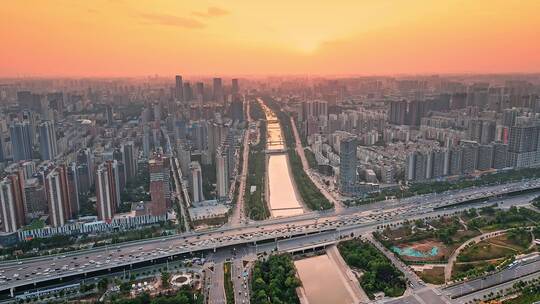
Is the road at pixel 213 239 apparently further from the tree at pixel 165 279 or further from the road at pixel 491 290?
the road at pixel 491 290

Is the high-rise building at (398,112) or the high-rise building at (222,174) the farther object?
the high-rise building at (398,112)

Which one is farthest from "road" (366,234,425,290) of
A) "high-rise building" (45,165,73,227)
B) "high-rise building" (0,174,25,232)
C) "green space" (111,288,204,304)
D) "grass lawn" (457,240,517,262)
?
"high-rise building" (0,174,25,232)

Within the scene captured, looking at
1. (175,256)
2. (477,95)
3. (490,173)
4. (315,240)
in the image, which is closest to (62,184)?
(175,256)

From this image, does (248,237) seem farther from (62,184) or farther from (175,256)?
(62,184)

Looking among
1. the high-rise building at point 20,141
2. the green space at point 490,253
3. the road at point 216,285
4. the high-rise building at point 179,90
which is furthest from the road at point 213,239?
the high-rise building at point 179,90

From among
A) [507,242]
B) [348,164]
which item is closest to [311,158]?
[348,164]

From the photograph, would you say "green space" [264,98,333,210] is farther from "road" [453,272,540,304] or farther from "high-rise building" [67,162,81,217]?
"high-rise building" [67,162,81,217]
